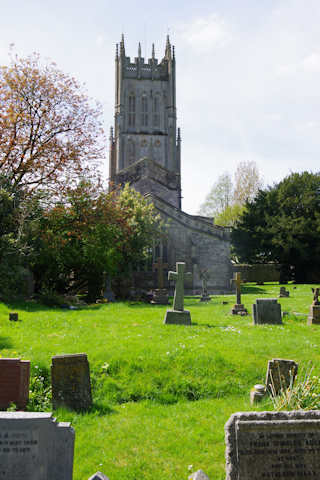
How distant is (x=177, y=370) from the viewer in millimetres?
6801

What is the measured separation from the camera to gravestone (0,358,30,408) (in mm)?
4789

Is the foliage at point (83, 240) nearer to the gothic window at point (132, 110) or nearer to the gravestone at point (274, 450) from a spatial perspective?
the gravestone at point (274, 450)

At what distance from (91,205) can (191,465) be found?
661 inches

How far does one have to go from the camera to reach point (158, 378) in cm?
655

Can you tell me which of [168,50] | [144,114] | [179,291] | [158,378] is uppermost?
[168,50]

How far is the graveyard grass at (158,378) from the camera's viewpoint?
423 centimetres

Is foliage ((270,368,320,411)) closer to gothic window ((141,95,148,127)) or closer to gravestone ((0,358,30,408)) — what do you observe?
gravestone ((0,358,30,408))

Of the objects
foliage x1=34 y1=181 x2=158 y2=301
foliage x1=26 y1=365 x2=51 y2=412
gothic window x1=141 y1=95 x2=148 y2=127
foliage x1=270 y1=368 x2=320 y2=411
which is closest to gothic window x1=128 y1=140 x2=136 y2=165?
gothic window x1=141 y1=95 x2=148 y2=127

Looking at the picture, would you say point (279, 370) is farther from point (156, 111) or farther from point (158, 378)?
point (156, 111)

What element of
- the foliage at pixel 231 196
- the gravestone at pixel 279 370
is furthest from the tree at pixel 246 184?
the gravestone at pixel 279 370

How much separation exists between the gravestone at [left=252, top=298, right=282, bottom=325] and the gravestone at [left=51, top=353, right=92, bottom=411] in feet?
23.4

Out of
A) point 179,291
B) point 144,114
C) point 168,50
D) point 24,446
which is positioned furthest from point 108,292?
point 168,50

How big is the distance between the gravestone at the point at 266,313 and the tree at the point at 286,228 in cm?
2658

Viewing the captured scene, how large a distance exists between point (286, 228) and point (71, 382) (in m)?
35.0
